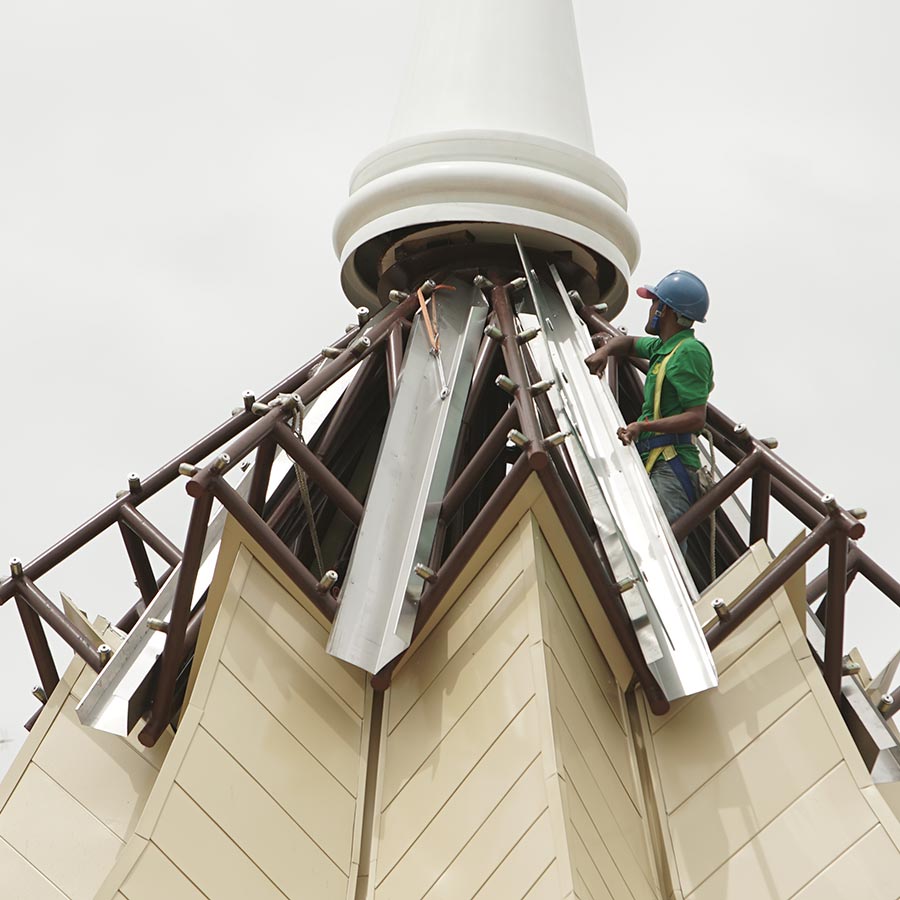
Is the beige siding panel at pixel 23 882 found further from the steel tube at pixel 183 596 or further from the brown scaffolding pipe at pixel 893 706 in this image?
the brown scaffolding pipe at pixel 893 706

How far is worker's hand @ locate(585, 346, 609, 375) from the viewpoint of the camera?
9.20 m

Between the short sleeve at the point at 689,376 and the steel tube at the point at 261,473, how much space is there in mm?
2239

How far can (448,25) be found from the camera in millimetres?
11031

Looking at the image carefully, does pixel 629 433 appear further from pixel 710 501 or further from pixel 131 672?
pixel 131 672

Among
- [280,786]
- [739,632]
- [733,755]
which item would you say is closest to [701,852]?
[733,755]

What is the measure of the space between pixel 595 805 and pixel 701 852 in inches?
24.9

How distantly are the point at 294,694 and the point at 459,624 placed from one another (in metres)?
0.89

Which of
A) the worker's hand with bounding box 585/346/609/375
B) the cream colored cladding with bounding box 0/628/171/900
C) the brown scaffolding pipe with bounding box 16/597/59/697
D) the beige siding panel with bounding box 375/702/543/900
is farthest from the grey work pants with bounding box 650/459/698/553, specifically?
the brown scaffolding pipe with bounding box 16/597/59/697

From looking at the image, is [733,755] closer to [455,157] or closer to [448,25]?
[455,157]

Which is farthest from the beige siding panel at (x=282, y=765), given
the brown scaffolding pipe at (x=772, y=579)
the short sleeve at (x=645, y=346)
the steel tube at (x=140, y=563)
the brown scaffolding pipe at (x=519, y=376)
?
the short sleeve at (x=645, y=346)

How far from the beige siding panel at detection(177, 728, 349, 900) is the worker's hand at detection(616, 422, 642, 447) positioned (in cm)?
278

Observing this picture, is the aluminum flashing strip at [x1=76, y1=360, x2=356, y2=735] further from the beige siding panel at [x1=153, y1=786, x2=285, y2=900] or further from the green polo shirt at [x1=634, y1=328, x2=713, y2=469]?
the green polo shirt at [x1=634, y1=328, x2=713, y2=469]

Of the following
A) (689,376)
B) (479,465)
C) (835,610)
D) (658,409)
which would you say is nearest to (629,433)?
(658,409)

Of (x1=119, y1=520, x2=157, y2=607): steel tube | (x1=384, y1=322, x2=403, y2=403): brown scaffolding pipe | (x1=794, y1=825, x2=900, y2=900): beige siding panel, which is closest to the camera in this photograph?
(x1=794, y1=825, x2=900, y2=900): beige siding panel
